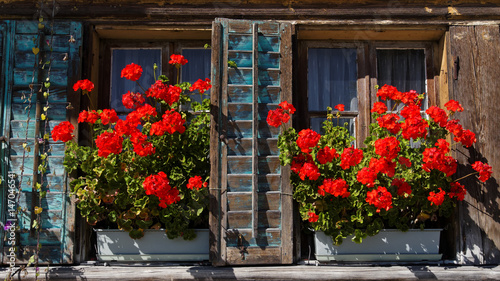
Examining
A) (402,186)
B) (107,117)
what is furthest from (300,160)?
(107,117)

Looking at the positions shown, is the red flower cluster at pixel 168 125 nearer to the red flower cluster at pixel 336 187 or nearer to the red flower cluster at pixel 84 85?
the red flower cluster at pixel 84 85

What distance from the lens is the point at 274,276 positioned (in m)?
4.03

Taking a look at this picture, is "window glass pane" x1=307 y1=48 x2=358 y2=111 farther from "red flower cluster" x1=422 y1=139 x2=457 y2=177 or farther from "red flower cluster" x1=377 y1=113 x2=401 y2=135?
"red flower cluster" x1=422 y1=139 x2=457 y2=177

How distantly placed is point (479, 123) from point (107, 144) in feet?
9.17

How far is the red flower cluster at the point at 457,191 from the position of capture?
13.3ft

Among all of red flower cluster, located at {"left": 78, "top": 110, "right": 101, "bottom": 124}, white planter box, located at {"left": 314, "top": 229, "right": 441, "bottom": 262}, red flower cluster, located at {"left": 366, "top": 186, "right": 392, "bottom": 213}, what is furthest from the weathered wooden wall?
red flower cluster, located at {"left": 78, "top": 110, "right": 101, "bottom": 124}

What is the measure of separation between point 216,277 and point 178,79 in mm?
1676

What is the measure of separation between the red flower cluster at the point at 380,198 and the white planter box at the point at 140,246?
3.99 ft

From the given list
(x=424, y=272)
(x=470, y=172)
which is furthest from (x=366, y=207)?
(x=470, y=172)

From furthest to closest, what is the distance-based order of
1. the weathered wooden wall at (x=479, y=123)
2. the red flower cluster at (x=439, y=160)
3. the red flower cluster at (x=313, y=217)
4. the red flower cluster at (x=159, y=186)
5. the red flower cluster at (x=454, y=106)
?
the weathered wooden wall at (x=479, y=123)
the red flower cluster at (x=454, y=106)
the red flower cluster at (x=313, y=217)
the red flower cluster at (x=439, y=160)
the red flower cluster at (x=159, y=186)

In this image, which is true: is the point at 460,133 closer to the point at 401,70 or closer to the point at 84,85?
the point at 401,70

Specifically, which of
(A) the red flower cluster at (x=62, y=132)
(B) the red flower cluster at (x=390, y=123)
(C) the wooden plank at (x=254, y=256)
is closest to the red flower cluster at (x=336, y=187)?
(B) the red flower cluster at (x=390, y=123)

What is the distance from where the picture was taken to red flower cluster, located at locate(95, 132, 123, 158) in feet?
12.5

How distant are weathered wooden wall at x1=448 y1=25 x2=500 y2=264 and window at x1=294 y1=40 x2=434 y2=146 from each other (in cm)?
34
